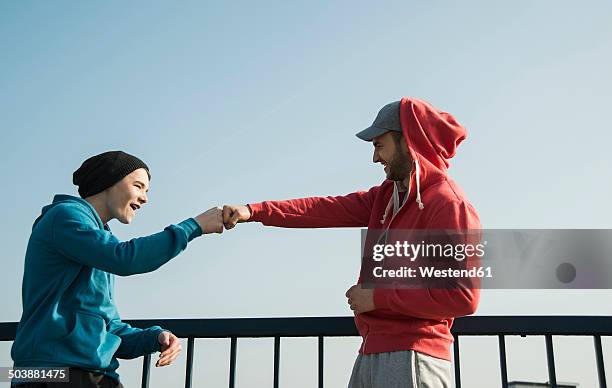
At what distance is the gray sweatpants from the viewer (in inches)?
87.2

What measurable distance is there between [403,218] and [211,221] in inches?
31.5

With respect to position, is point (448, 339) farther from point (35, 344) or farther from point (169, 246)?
point (35, 344)

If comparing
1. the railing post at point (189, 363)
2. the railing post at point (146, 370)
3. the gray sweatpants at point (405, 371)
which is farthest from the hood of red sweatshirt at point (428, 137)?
the railing post at point (146, 370)

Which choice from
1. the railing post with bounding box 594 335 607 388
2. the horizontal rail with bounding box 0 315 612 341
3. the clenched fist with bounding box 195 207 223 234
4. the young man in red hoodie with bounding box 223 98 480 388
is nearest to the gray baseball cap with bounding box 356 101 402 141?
the young man in red hoodie with bounding box 223 98 480 388

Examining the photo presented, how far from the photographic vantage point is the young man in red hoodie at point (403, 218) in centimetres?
222

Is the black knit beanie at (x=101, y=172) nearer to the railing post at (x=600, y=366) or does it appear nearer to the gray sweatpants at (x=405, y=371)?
the gray sweatpants at (x=405, y=371)

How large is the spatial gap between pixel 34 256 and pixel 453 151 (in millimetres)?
1774

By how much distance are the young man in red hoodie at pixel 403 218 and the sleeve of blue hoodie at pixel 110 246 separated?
49cm

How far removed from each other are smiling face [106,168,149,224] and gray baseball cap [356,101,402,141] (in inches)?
38.8

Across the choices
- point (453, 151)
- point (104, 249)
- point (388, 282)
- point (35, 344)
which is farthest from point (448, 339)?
point (35, 344)

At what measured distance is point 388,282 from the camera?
95.5 inches
